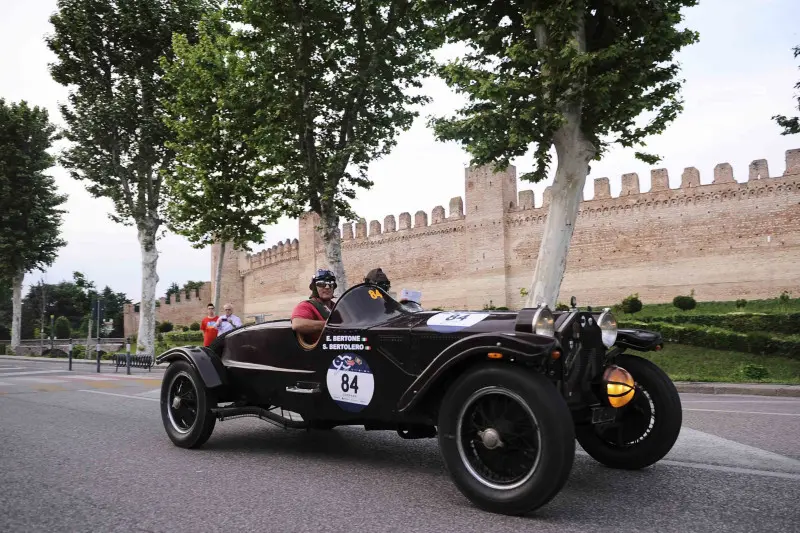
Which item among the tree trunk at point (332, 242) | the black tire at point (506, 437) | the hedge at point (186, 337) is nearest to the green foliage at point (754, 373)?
the tree trunk at point (332, 242)

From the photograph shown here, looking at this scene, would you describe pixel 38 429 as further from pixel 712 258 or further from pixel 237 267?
pixel 237 267

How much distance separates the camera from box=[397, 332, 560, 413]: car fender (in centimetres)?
346

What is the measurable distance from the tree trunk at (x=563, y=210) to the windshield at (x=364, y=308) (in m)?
9.13

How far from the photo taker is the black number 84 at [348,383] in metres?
4.56

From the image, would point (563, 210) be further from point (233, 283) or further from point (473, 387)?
point (233, 283)

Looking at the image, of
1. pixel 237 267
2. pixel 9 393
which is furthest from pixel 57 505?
pixel 237 267

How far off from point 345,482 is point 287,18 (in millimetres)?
16847

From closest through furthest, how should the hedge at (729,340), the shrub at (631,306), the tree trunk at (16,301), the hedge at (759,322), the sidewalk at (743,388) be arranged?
1. the sidewalk at (743,388)
2. the hedge at (729,340)
3. the hedge at (759,322)
4. the shrub at (631,306)
5. the tree trunk at (16,301)

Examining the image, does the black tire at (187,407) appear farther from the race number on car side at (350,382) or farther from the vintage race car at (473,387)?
the race number on car side at (350,382)

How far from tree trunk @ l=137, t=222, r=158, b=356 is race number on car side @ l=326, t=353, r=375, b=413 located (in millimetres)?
24902

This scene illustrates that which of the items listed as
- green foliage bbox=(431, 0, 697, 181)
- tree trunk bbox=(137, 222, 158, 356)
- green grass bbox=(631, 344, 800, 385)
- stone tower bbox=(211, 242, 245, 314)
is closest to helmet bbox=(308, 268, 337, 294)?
green foliage bbox=(431, 0, 697, 181)

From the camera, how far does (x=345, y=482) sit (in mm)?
4242

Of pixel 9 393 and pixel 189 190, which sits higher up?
pixel 189 190

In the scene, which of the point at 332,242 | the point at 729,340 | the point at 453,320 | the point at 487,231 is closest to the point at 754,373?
the point at 729,340
